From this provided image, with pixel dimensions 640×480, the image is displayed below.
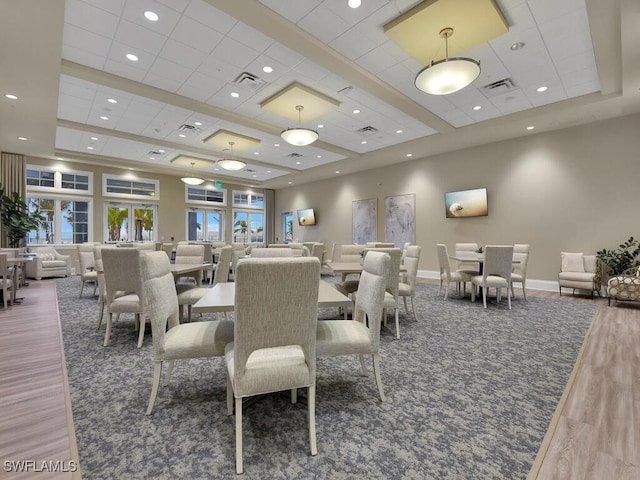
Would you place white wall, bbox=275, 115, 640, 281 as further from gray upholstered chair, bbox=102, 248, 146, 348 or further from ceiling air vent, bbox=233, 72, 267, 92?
gray upholstered chair, bbox=102, 248, 146, 348

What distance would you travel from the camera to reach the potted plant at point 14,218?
24.5 ft

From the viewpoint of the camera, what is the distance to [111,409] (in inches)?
78.7

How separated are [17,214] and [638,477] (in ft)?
37.0

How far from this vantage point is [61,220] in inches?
368

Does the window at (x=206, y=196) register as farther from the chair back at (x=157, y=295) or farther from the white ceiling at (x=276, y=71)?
the chair back at (x=157, y=295)

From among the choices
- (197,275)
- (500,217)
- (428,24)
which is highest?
(428,24)

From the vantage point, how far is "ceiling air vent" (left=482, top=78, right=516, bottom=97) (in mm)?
4758

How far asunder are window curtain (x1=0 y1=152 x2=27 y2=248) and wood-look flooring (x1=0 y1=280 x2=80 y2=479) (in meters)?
6.39

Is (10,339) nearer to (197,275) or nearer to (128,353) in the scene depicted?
(128,353)

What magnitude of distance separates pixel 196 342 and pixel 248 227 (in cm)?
1228

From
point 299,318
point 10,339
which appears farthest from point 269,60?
point 10,339

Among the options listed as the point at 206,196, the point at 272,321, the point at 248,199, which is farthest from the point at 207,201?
the point at 272,321

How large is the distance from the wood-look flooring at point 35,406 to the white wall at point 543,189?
8.14 metres

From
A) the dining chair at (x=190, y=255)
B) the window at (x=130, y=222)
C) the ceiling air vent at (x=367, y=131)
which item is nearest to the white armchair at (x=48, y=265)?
the window at (x=130, y=222)
